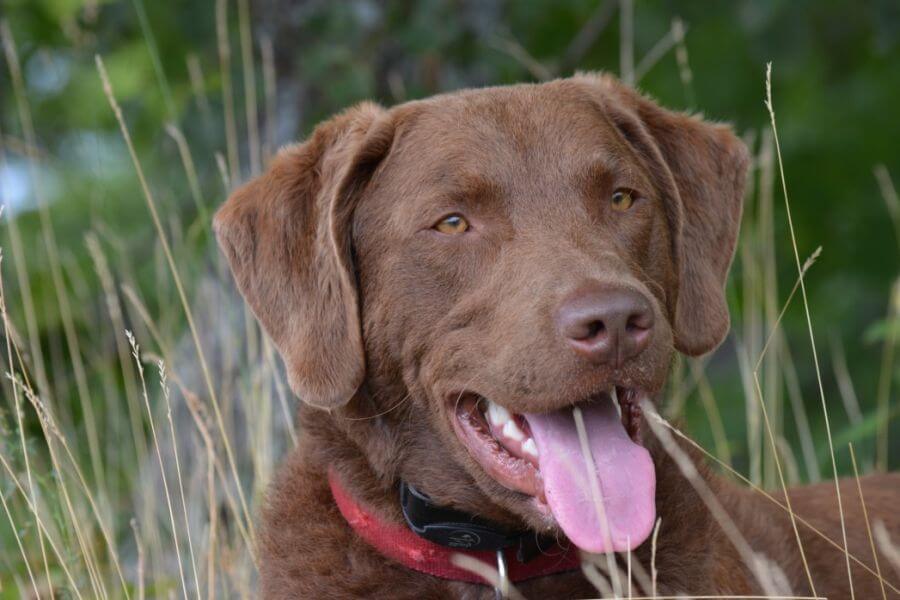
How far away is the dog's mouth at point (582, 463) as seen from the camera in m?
3.17

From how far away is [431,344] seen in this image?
3.54 m

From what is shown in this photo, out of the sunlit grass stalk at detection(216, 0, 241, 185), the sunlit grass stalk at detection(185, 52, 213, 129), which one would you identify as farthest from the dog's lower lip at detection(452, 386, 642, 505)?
the sunlit grass stalk at detection(185, 52, 213, 129)

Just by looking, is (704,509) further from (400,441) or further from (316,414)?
(316,414)

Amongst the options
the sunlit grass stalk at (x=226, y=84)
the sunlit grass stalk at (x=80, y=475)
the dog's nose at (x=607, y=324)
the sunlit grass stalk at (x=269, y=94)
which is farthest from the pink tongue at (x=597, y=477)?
the sunlit grass stalk at (x=269, y=94)

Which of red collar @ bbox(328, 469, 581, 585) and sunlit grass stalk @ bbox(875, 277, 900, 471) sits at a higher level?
red collar @ bbox(328, 469, 581, 585)

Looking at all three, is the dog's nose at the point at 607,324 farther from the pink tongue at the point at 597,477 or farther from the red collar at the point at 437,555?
the red collar at the point at 437,555

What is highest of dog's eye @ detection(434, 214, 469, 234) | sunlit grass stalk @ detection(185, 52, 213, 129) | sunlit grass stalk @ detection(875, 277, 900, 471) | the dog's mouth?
sunlit grass stalk @ detection(185, 52, 213, 129)

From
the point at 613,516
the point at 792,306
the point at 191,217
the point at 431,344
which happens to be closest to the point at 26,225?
the point at 191,217

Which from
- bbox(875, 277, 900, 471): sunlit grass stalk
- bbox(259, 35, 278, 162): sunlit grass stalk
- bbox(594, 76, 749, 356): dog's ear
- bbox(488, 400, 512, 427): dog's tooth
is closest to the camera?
bbox(488, 400, 512, 427): dog's tooth

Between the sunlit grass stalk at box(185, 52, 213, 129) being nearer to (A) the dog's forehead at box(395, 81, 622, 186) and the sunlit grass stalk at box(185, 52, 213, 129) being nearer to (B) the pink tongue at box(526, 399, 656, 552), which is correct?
(A) the dog's forehead at box(395, 81, 622, 186)

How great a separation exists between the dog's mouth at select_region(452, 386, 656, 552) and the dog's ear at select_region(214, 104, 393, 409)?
1.19ft

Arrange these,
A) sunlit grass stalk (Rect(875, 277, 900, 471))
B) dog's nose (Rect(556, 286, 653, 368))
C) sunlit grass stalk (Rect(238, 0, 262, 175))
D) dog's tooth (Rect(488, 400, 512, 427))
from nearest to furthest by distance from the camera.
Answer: dog's nose (Rect(556, 286, 653, 368)) → dog's tooth (Rect(488, 400, 512, 427)) → sunlit grass stalk (Rect(875, 277, 900, 471)) → sunlit grass stalk (Rect(238, 0, 262, 175))

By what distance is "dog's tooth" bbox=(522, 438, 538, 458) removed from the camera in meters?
3.32

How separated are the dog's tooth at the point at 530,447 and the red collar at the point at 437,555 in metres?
0.31
